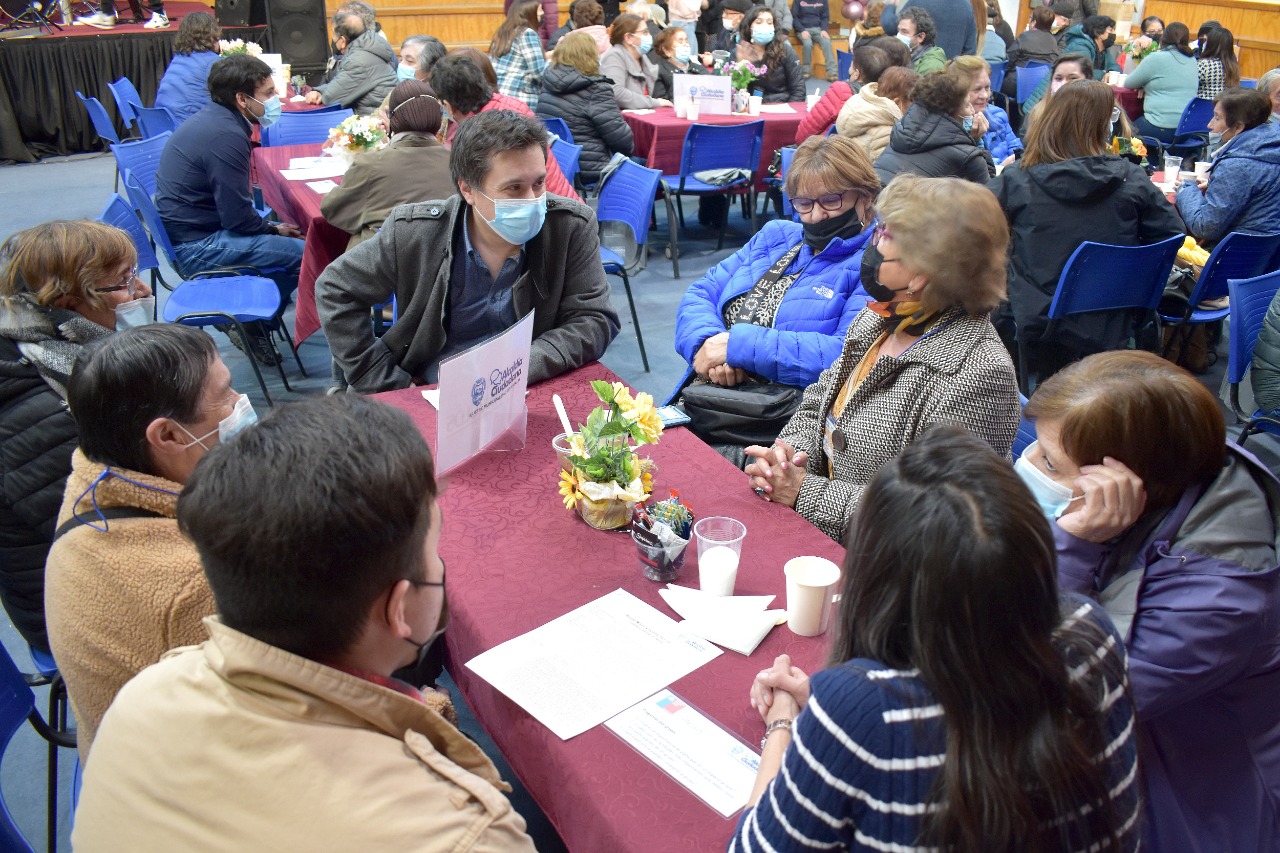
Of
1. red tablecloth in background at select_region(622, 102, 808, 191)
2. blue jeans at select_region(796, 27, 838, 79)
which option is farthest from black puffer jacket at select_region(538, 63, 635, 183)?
Answer: blue jeans at select_region(796, 27, 838, 79)

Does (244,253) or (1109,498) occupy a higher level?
(1109,498)

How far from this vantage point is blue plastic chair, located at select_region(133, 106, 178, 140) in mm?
6246

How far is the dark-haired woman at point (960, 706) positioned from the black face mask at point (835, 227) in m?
1.74

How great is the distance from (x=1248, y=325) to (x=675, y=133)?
3974 millimetres

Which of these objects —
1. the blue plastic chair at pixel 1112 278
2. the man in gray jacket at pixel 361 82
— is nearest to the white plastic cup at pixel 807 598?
the blue plastic chair at pixel 1112 278

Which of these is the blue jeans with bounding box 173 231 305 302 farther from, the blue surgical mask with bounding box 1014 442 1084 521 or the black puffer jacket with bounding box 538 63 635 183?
the blue surgical mask with bounding box 1014 442 1084 521

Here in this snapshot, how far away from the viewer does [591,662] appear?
149 centimetres

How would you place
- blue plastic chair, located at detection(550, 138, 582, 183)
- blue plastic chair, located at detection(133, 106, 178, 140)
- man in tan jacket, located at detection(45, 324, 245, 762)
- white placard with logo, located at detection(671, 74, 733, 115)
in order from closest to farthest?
man in tan jacket, located at detection(45, 324, 245, 762), blue plastic chair, located at detection(550, 138, 582, 183), blue plastic chair, located at detection(133, 106, 178, 140), white placard with logo, located at detection(671, 74, 733, 115)

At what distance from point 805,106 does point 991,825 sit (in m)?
7.01

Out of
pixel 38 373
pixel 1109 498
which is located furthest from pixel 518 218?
pixel 1109 498

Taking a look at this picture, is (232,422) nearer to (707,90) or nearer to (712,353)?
(712,353)

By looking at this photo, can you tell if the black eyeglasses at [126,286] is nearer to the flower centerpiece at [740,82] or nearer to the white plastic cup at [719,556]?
the white plastic cup at [719,556]

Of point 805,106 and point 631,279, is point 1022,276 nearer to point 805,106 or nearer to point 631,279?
point 631,279

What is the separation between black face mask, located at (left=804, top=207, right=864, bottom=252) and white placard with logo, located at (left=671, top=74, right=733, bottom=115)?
13.8ft
